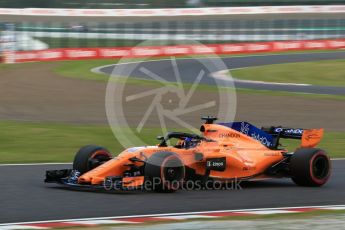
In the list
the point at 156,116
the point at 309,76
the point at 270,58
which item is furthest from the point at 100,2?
the point at 156,116

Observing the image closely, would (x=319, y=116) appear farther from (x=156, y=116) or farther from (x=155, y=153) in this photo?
(x=155, y=153)

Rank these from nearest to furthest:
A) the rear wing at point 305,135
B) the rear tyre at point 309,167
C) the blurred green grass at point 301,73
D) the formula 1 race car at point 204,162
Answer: the formula 1 race car at point 204,162 → the rear tyre at point 309,167 → the rear wing at point 305,135 → the blurred green grass at point 301,73

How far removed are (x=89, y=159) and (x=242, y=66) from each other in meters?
30.0

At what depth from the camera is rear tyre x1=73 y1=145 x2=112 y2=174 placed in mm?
10688

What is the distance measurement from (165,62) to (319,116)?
20542 mm

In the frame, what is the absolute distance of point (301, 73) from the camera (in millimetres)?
36750

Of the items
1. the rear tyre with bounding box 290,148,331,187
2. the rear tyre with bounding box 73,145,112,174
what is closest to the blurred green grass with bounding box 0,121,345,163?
the rear tyre with bounding box 73,145,112,174

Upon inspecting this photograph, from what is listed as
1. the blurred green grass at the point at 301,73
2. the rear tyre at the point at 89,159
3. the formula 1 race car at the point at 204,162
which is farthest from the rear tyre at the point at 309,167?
the blurred green grass at the point at 301,73

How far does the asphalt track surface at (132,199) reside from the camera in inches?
345

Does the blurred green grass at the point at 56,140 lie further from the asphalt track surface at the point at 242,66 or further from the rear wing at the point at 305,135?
the asphalt track surface at the point at 242,66

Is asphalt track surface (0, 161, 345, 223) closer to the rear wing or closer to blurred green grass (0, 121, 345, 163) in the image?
the rear wing

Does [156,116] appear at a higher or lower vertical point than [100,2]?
lower

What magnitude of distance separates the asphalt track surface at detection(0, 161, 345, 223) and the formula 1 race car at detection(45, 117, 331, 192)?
0.17 m

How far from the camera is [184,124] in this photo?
62.5 ft
